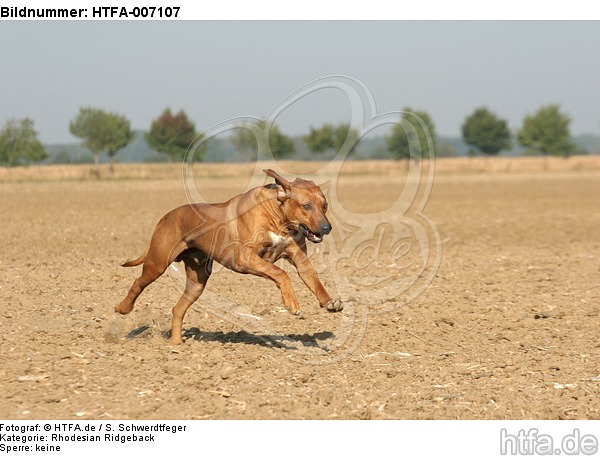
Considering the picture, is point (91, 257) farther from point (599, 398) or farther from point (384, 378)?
point (599, 398)

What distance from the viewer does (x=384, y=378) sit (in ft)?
24.8

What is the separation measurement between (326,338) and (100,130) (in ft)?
244

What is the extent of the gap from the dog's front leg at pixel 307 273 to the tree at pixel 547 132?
119154 millimetres

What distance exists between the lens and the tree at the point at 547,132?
399 feet

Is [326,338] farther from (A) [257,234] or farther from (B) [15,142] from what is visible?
(B) [15,142]

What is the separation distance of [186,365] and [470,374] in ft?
9.31

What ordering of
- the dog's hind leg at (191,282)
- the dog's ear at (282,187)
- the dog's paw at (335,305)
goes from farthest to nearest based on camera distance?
the dog's hind leg at (191,282), the dog's ear at (282,187), the dog's paw at (335,305)

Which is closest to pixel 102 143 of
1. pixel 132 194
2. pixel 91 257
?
pixel 132 194

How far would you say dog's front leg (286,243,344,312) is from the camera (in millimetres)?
7598

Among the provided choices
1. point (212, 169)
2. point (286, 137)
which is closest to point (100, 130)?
point (212, 169)

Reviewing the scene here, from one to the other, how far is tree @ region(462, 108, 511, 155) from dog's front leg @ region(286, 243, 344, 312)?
12549 centimetres

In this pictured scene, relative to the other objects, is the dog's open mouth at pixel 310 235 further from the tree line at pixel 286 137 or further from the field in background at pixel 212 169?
the field in background at pixel 212 169

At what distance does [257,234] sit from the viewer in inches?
307

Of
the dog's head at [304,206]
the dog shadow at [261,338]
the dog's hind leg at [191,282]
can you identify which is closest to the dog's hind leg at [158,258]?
the dog's hind leg at [191,282]
